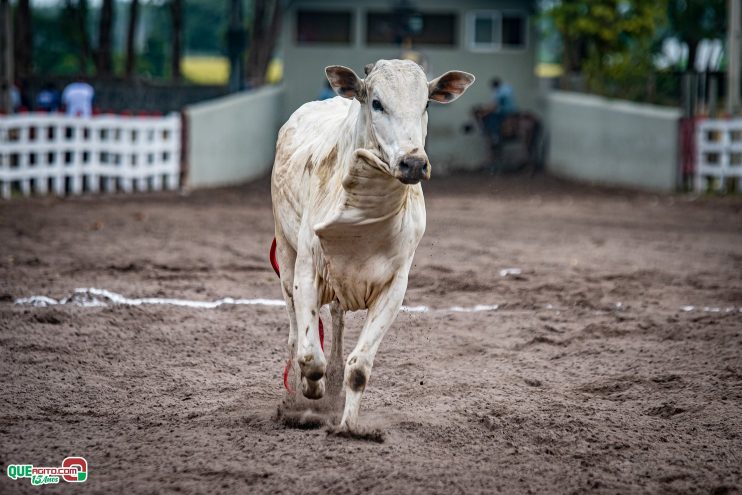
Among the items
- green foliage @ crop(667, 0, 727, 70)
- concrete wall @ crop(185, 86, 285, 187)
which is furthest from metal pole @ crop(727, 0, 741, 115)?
green foliage @ crop(667, 0, 727, 70)

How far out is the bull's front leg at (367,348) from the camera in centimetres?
562

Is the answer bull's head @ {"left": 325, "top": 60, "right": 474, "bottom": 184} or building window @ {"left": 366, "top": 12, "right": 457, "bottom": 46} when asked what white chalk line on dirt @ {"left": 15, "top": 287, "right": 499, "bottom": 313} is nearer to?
bull's head @ {"left": 325, "top": 60, "right": 474, "bottom": 184}

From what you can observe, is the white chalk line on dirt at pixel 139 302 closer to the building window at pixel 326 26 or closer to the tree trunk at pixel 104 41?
the building window at pixel 326 26

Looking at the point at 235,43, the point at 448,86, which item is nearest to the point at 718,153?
the point at 235,43

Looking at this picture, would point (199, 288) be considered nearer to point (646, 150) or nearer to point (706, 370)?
point (706, 370)

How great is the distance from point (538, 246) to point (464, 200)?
6.19 m

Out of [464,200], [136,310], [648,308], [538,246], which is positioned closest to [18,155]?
[464,200]

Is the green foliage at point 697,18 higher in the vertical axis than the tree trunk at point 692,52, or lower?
higher

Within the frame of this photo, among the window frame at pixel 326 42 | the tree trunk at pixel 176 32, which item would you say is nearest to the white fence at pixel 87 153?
the window frame at pixel 326 42

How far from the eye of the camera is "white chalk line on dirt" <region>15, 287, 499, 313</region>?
8.77 meters

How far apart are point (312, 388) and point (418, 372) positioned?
140 centimetres

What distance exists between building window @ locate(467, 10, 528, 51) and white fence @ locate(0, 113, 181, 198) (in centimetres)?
1038

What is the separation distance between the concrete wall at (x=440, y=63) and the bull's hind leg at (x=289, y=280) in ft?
66.5

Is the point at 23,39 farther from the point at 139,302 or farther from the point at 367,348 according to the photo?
the point at 367,348
